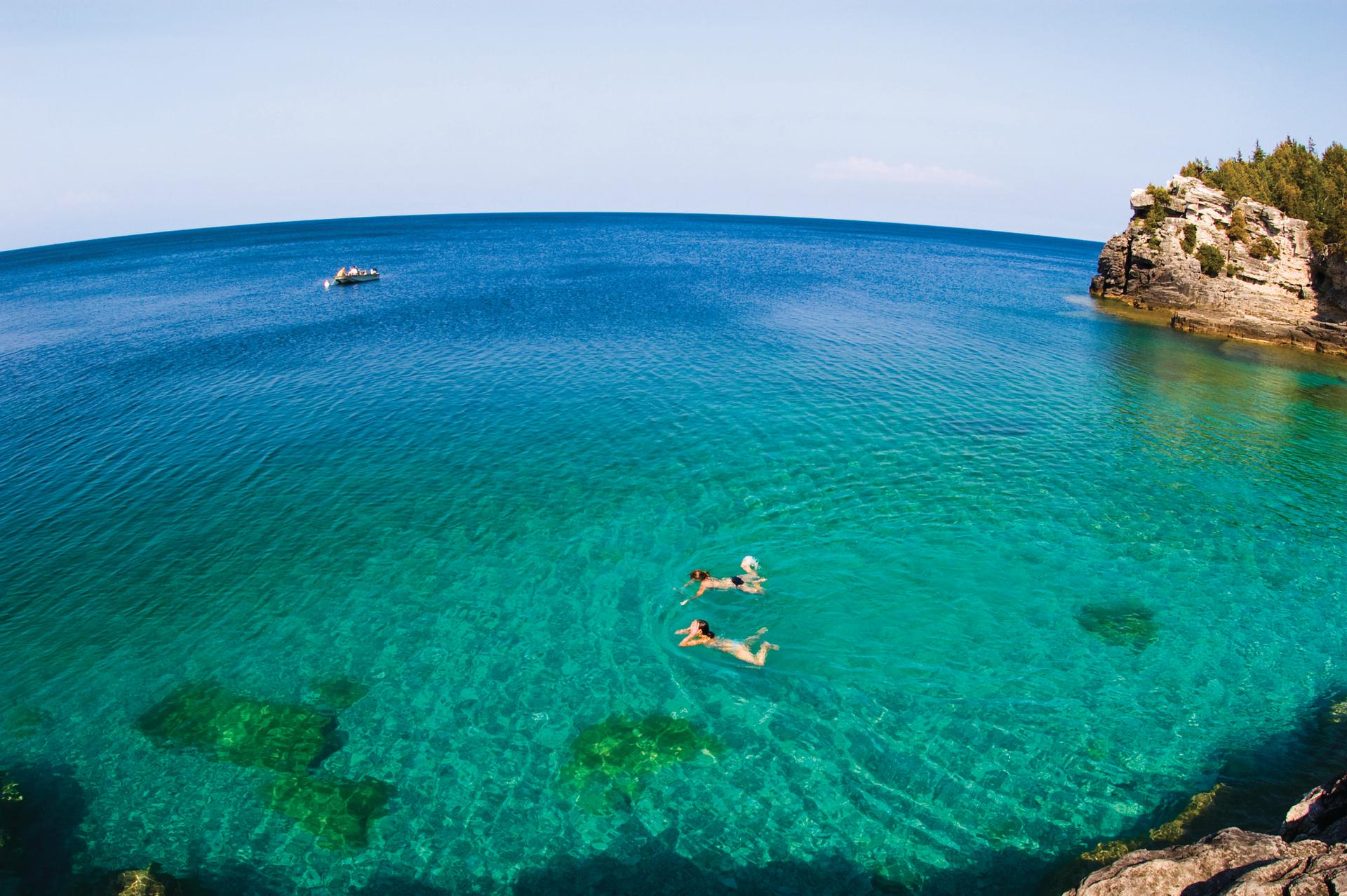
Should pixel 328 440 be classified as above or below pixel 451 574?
above

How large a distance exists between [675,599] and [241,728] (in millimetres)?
14902

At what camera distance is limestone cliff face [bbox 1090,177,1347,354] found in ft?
212

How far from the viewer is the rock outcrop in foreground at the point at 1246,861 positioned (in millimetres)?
10086

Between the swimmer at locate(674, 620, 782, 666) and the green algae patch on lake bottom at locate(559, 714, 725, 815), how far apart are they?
3.37 metres

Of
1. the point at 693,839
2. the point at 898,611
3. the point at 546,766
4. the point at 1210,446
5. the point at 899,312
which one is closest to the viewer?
the point at 693,839

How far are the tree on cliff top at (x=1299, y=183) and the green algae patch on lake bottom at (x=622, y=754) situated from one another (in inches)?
2988

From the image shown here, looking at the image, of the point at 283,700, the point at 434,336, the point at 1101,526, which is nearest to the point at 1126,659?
the point at 1101,526

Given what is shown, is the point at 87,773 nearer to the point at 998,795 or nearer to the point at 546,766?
the point at 546,766

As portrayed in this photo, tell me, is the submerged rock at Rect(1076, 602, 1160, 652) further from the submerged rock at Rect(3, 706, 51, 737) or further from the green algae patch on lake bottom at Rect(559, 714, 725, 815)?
the submerged rock at Rect(3, 706, 51, 737)

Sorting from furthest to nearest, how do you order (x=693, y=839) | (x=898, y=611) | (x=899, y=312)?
(x=899, y=312) → (x=898, y=611) → (x=693, y=839)

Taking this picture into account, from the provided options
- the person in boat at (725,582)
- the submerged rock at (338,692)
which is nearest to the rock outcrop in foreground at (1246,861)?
the person in boat at (725,582)

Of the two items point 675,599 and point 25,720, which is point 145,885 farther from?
point 675,599

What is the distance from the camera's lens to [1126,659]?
892 inches

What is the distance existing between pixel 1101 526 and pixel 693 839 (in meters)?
25.1
